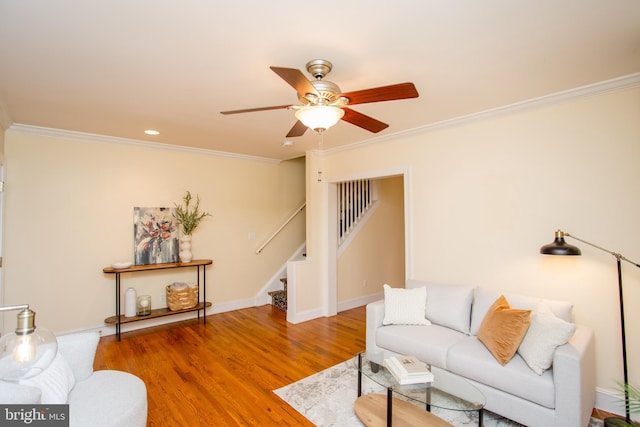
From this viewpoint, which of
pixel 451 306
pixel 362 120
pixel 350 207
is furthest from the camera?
pixel 350 207

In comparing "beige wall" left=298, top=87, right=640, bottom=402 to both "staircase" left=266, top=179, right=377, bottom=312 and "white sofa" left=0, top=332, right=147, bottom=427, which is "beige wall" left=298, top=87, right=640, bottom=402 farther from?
"white sofa" left=0, top=332, right=147, bottom=427

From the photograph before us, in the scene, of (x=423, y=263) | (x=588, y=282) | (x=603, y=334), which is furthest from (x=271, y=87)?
(x=603, y=334)

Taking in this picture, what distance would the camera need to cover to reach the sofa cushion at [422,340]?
8.77 ft

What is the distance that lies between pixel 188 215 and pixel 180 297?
1.15 m

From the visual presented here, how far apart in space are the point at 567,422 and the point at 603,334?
3.11 ft

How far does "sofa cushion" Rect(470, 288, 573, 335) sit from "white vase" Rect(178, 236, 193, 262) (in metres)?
3.63

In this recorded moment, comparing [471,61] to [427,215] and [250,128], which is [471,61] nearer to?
[427,215]

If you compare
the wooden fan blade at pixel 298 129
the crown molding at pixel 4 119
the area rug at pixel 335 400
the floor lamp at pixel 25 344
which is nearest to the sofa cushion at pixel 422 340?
the area rug at pixel 335 400

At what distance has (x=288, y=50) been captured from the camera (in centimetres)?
202

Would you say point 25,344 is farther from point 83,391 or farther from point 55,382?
point 83,391

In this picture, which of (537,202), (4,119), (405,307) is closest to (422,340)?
(405,307)

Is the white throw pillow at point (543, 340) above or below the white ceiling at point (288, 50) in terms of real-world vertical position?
below

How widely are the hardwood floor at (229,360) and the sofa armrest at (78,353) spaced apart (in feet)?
2.06

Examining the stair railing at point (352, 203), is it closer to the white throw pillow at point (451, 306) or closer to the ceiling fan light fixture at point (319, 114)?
the white throw pillow at point (451, 306)
